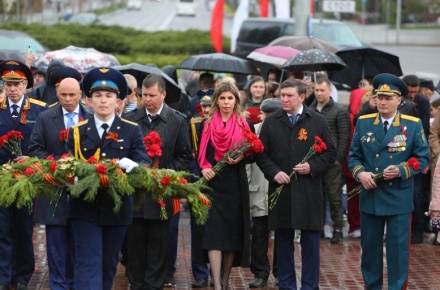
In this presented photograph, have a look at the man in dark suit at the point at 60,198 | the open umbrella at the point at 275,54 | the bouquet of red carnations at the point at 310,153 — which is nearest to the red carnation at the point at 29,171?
the man in dark suit at the point at 60,198

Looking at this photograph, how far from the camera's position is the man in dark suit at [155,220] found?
9797 mm

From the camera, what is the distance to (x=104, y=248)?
8188 mm

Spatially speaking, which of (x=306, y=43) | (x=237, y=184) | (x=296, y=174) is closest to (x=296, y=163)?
(x=296, y=174)


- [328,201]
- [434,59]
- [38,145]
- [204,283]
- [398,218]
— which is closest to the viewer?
[38,145]

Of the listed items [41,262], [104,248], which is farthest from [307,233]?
[41,262]

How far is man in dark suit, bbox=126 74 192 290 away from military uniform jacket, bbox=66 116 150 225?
1.53 meters

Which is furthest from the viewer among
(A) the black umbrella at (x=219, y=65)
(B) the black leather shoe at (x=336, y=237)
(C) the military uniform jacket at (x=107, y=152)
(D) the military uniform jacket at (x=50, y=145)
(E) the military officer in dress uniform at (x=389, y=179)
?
(A) the black umbrella at (x=219, y=65)

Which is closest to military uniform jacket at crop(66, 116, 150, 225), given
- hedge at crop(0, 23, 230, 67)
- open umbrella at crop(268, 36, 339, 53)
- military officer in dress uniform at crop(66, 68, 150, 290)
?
military officer in dress uniform at crop(66, 68, 150, 290)

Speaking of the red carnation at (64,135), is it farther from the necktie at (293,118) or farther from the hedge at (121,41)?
the hedge at (121,41)

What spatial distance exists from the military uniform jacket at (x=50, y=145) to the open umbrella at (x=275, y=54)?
6.79m

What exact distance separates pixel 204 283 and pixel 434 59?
1370 inches

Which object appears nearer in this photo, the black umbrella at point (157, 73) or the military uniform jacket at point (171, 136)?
A: the military uniform jacket at point (171, 136)

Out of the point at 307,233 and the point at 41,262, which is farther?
the point at 41,262

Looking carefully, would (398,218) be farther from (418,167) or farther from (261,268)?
(261,268)
